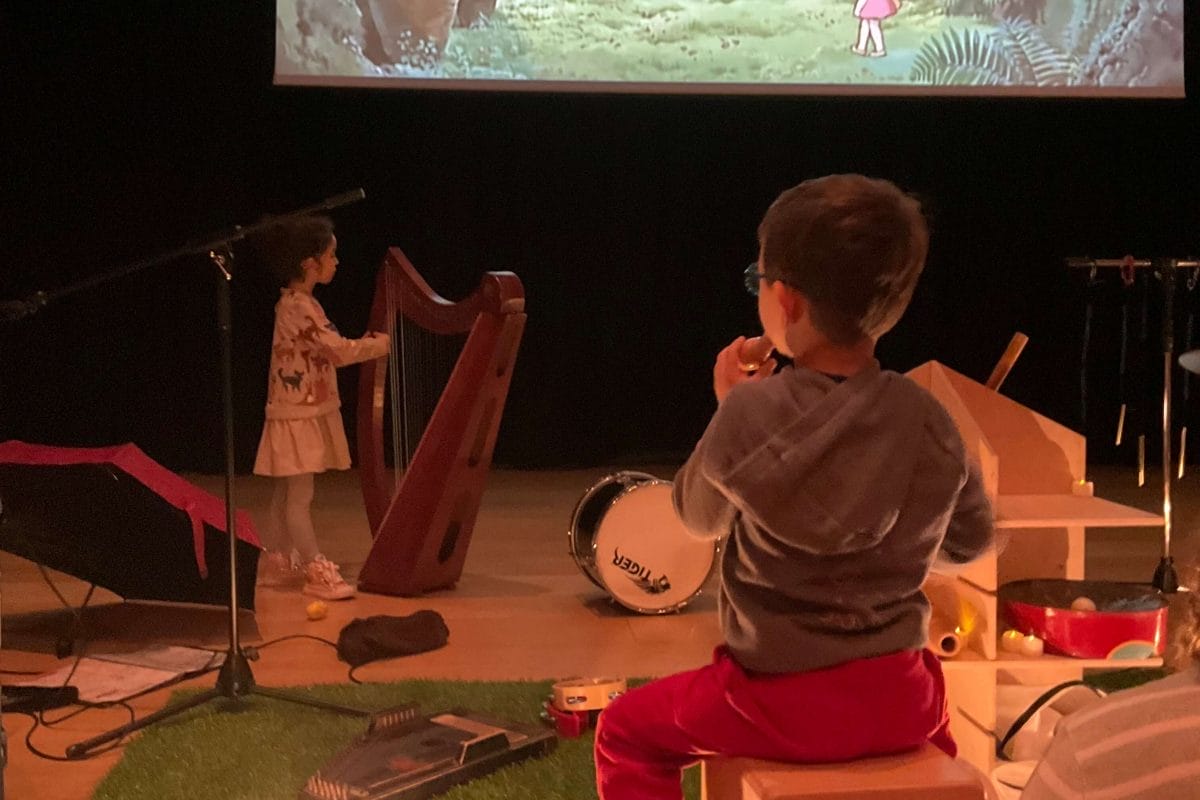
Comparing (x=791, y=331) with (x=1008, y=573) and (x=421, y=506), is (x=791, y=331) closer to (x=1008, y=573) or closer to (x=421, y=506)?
(x=1008, y=573)

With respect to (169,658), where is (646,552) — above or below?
above

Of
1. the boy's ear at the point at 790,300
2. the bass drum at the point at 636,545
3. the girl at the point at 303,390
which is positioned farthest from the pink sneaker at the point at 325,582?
the boy's ear at the point at 790,300

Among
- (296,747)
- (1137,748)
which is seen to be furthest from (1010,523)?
(296,747)

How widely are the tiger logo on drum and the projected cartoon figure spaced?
2.44 metres

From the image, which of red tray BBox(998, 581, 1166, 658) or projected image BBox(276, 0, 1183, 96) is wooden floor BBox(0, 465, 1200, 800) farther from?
projected image BBox(276, 0, 1183, 96)

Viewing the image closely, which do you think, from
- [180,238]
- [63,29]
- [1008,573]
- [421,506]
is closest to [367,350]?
[421,506]

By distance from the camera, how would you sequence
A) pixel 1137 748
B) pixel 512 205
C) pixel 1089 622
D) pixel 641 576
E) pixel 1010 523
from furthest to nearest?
pixel 512 205
pixel 641 576
pixel 1089 622
pixel 1010 523
pixel 1137 748

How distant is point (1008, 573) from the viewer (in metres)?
2.53

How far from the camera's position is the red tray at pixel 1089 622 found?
2275 mm

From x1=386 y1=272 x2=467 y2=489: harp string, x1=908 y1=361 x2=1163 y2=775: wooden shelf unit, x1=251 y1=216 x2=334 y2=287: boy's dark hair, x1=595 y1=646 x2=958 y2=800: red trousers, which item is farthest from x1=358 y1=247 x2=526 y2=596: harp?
x1=595 y1=646 x2=958 y2=800: red trousers

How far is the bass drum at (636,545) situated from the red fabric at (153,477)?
93 cm

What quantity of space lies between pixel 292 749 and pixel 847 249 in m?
1.68

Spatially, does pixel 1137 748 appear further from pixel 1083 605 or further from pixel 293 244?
pixel 293 244

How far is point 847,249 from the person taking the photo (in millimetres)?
1471
